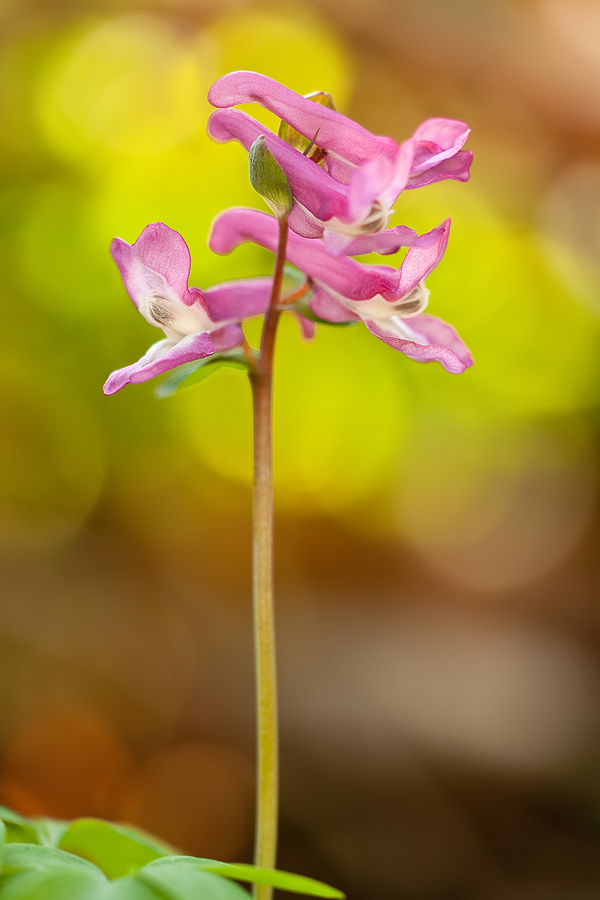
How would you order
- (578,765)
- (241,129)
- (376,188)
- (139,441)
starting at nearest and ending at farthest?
1. (376,188)
2. (241,129)
3. (578,765)
4. (139,441)

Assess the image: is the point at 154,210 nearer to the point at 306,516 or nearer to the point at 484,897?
the point at 306,516

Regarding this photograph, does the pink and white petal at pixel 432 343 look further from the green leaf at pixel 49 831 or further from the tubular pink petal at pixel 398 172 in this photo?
the green leaf at pixel 49 831

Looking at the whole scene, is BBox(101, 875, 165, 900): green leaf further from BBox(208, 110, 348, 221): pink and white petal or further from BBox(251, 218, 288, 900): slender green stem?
BBox(208, 110, 348, 221): pink and white petal

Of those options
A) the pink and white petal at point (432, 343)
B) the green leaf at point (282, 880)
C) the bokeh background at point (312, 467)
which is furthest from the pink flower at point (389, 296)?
the bokeh background at point (312, 467)

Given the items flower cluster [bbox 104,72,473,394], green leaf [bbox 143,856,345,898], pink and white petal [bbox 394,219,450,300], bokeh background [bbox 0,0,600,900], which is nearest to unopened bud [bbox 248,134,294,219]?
flower cluster [bbox 104,72,473,394]

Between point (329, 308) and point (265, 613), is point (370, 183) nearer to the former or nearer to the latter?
point (329, 308)

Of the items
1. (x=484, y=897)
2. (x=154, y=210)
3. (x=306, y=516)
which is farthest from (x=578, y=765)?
(x=154, y=210)
